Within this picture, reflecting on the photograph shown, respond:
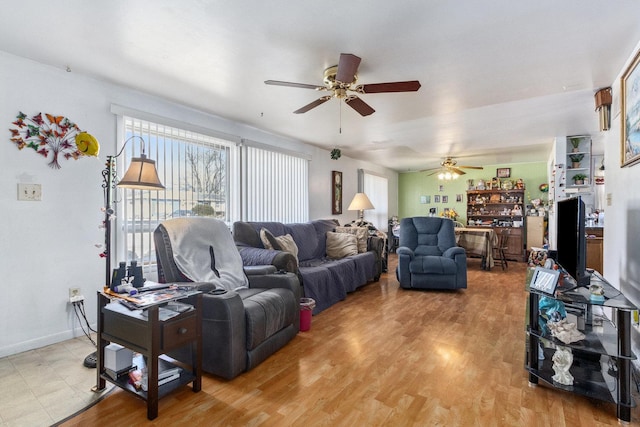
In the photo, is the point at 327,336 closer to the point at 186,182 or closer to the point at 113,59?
the point at 186,182

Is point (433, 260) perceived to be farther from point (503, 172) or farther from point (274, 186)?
point (503, 172)

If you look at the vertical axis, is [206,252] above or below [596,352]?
above

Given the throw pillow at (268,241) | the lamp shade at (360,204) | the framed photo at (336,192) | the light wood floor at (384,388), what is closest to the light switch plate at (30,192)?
the light wood floor at (384,388)

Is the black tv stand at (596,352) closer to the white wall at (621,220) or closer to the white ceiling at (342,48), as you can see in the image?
the white wall at (621,220)

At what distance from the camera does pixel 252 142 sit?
4.29m

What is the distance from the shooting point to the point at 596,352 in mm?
1713

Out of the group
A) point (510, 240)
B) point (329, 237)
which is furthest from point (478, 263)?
point (329, 237)

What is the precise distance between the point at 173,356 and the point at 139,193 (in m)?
1.66

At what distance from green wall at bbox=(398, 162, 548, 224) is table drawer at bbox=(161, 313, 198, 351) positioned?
765 centimetres

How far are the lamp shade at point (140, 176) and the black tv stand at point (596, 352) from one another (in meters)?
2.68

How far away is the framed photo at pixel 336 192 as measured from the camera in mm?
6196

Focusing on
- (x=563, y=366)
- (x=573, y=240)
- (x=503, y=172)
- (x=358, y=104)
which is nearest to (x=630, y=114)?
(x=573, y=240)

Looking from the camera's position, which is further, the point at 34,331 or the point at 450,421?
the point at 34,331

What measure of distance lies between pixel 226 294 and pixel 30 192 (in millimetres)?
1843
